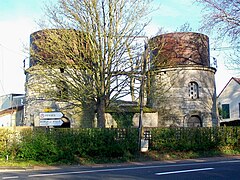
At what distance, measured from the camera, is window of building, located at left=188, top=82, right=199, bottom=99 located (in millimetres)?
32500

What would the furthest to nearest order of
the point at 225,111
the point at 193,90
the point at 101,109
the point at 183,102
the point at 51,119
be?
1. the point at 225,111
2. the point at 193,90
3. the point at 183,102
4. the point at 101,109
5. the point at 51,119

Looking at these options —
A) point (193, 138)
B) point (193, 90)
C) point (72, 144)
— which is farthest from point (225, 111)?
point (72, 144)

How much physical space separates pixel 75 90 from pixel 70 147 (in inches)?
236

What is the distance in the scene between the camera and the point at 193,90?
107 feet

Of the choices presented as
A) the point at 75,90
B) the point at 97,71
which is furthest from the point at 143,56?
the point at 75,90

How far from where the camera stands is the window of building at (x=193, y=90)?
32.5 meters

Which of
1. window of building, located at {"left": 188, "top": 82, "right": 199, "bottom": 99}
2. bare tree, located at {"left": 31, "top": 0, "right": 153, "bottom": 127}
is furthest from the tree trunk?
window of building, located at {"left": 188, "top": 82, "right": 199, "bottom": 99}

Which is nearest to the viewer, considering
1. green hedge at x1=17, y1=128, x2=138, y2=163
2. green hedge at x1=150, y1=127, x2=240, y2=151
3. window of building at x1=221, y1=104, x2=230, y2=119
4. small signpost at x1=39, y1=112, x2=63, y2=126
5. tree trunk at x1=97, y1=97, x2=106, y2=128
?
small signpost at x1=39, y1=112, x2=63, y2=126

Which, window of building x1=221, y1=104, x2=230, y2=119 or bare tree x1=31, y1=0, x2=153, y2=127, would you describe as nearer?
bare tree x1=31, y1=0, x2=153, y2=127

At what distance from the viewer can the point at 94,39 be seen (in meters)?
22.5

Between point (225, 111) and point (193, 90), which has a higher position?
point (193, 90)

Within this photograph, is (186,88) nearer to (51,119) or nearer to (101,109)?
(101,109)

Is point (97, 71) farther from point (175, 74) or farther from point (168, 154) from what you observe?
point (175, 74)

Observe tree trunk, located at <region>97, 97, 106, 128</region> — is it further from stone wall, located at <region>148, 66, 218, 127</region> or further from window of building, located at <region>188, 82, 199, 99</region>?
window of building, located at <region>188, 82, 199, 99</region>
